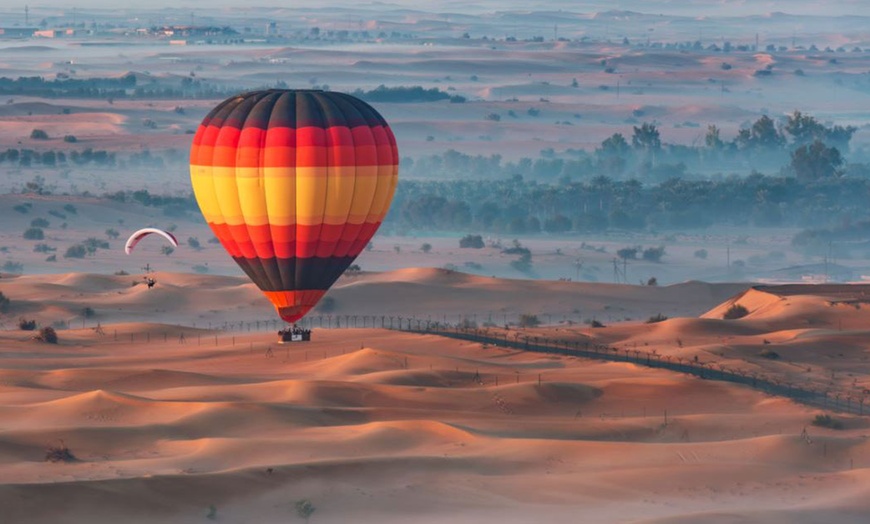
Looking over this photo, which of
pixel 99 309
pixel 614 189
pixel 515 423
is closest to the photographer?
pixel 515 423

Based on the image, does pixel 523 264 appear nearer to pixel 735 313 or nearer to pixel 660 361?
pixel 735 313

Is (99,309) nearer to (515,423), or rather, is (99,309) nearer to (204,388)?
(204,388)

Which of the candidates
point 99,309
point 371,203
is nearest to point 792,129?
point 99,309

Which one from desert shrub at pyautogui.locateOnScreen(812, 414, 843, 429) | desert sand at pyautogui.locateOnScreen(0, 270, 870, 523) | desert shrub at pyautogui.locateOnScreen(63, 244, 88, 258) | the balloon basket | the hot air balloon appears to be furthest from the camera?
desert shrub at pyautogui.locateOnScreen(63, 244, 88, 258)

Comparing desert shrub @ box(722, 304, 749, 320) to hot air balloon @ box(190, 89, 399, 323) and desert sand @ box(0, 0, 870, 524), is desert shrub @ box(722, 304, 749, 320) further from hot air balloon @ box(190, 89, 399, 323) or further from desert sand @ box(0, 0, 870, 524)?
hot air balloon @ box(190, 89, 399, 323)

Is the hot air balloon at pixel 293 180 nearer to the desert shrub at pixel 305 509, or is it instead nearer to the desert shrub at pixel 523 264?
the desert shrub at pixel 305 509

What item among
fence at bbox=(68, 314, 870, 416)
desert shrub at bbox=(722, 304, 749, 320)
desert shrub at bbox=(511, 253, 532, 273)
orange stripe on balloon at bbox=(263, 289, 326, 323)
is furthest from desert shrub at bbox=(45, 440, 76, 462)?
desert shrub at bbox=(511, 253, 532, 273)
